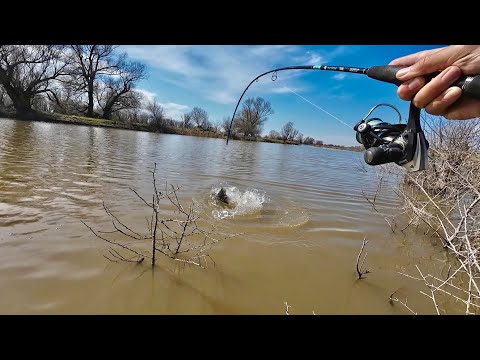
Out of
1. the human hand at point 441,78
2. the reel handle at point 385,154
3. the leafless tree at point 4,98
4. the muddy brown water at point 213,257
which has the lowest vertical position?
the muddy brown water at point 213,257

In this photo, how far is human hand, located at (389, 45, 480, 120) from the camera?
5.32 ft

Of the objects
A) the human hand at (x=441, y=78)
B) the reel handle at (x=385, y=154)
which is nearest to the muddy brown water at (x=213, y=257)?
the reel handle at (x=385, y=154)

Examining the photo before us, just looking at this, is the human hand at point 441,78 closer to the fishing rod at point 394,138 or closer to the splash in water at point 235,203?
the fishing rod at point 394,138

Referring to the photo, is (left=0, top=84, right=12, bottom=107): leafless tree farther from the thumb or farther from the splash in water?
the thumb

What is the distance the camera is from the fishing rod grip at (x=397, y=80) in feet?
5.29

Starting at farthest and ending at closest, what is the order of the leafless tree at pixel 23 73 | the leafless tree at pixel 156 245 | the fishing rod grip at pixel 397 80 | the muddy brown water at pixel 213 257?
the leafless tree at pixel 23 73, the leafless tree at pixel 156 245, the muddy brown water at pixel 213 257, the fishing rod grip at pixel 397 80

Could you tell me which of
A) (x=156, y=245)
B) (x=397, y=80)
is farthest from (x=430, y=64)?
(x=156, y=245)

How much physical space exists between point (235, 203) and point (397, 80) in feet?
17.7

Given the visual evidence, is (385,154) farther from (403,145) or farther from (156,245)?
(156,245)

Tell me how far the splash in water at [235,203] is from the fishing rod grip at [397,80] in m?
4.41

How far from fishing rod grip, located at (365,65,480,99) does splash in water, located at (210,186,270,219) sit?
4415 millimetres

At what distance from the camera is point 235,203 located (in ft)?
23.2

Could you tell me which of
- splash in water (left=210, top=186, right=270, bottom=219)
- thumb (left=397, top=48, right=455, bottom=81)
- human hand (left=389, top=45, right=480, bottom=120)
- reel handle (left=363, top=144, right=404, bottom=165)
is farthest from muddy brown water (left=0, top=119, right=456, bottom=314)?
thumb (left=397, top=48, right=455, bottom=81)
